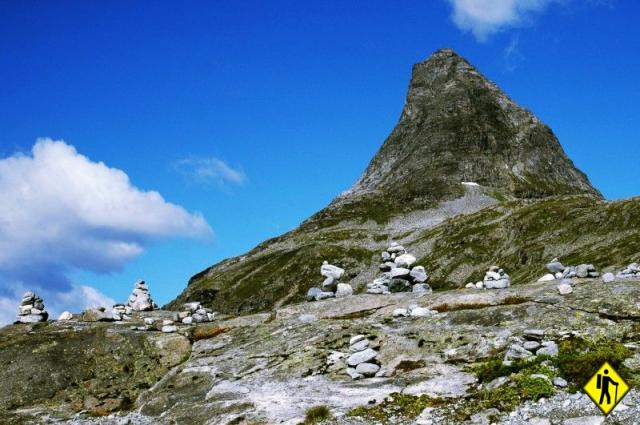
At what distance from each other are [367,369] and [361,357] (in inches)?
31.3

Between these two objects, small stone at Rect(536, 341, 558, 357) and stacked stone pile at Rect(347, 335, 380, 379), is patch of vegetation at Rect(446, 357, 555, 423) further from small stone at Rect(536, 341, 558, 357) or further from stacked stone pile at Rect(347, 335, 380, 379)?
stacked stone pile at Rect(347, 335, 380, 379)

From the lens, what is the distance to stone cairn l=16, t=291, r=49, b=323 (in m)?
43.8

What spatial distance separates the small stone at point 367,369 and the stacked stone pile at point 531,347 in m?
5.66

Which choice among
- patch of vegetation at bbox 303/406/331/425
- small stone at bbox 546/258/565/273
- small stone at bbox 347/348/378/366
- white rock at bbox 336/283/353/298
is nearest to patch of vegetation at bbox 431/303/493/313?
small stone at bbox 347/348/378/366

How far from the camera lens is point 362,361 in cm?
2733

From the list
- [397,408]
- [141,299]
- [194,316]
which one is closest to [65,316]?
[141,299]

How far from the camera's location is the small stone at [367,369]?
2672cm

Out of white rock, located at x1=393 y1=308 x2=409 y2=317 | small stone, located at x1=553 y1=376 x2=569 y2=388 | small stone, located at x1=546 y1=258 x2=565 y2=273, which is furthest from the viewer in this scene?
small stone, located at x1=546 y1=258 x2=565 y2=273

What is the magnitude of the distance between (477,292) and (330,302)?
9.32 meters

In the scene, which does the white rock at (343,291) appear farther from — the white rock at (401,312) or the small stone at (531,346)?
the small stone at (531,346)

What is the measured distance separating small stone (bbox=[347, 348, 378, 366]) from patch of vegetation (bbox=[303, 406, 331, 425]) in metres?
4.83

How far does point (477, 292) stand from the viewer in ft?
117

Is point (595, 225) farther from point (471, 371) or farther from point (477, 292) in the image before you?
point (471, 371)

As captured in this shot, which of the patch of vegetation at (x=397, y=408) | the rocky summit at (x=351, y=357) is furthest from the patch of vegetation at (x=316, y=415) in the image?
the patch of vegetation at (x=397, y=408)
